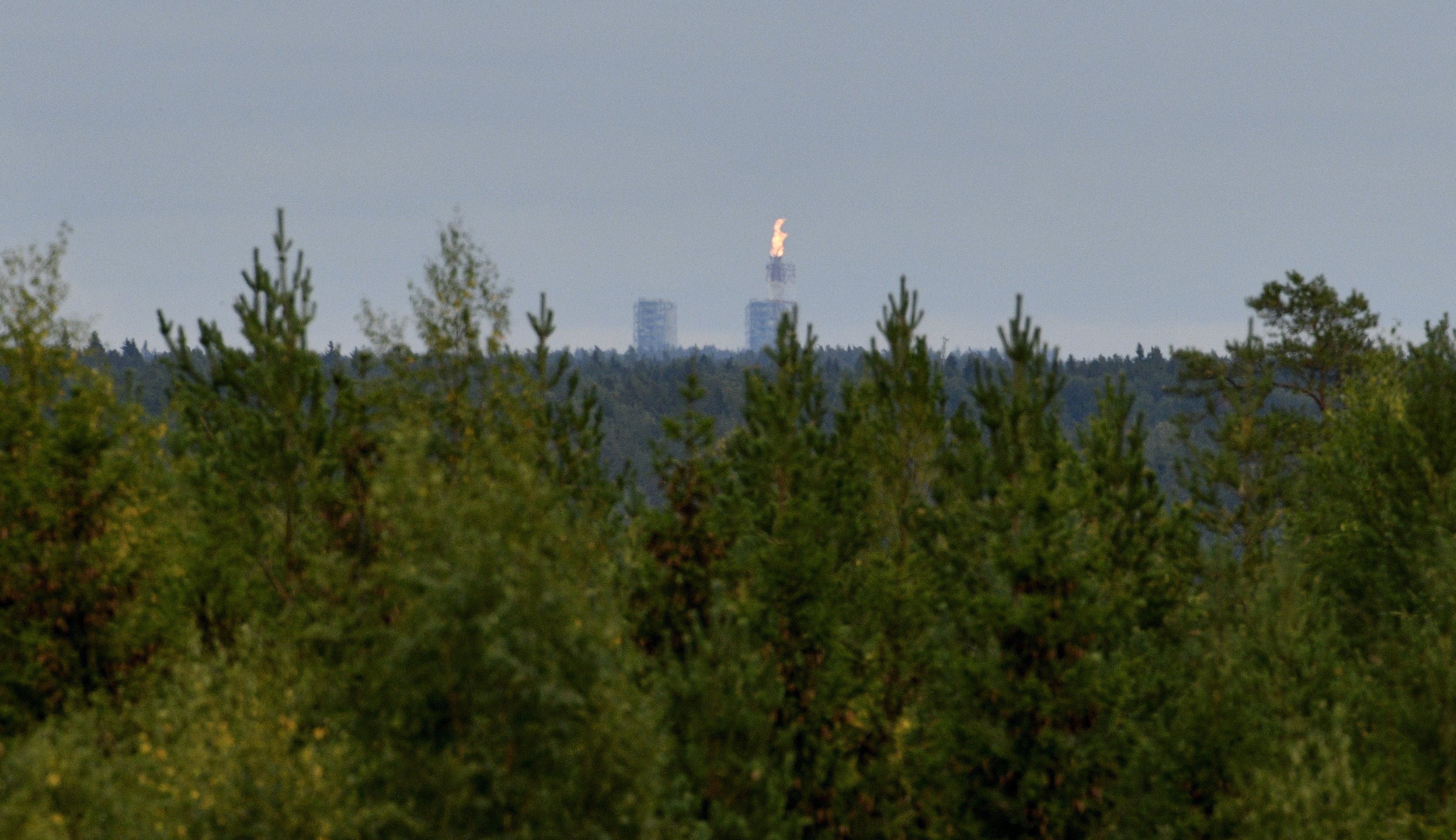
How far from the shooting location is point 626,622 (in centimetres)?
1830

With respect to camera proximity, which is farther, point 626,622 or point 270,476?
point 270,476

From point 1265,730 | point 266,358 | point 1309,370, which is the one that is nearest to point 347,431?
point 266,358

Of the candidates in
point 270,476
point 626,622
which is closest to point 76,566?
point 270,476

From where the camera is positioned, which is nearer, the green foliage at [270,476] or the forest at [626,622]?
the forest at [626,622]

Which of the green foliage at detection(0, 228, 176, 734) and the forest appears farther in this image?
the green foliage at detection(0, 228, 176, 734)

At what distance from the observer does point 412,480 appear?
15.1 meters

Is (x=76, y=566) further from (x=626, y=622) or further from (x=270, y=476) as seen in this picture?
(x=626, y=622)

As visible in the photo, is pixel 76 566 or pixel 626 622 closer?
pixel 626 622

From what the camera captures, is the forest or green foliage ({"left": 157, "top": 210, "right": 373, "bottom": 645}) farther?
green foliage ({"left": 157, "top": 210, "right": 373, "bottom": 645})

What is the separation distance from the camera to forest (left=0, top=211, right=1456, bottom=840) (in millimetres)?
14930

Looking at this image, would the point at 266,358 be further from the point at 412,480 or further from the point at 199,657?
the point at 412,480

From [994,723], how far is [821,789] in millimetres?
3297

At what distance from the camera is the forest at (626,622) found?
14.9 metres

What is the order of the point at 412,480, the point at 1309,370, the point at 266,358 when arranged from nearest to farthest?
the point at 412,480, the point at 266,358, the point at 1309,370
